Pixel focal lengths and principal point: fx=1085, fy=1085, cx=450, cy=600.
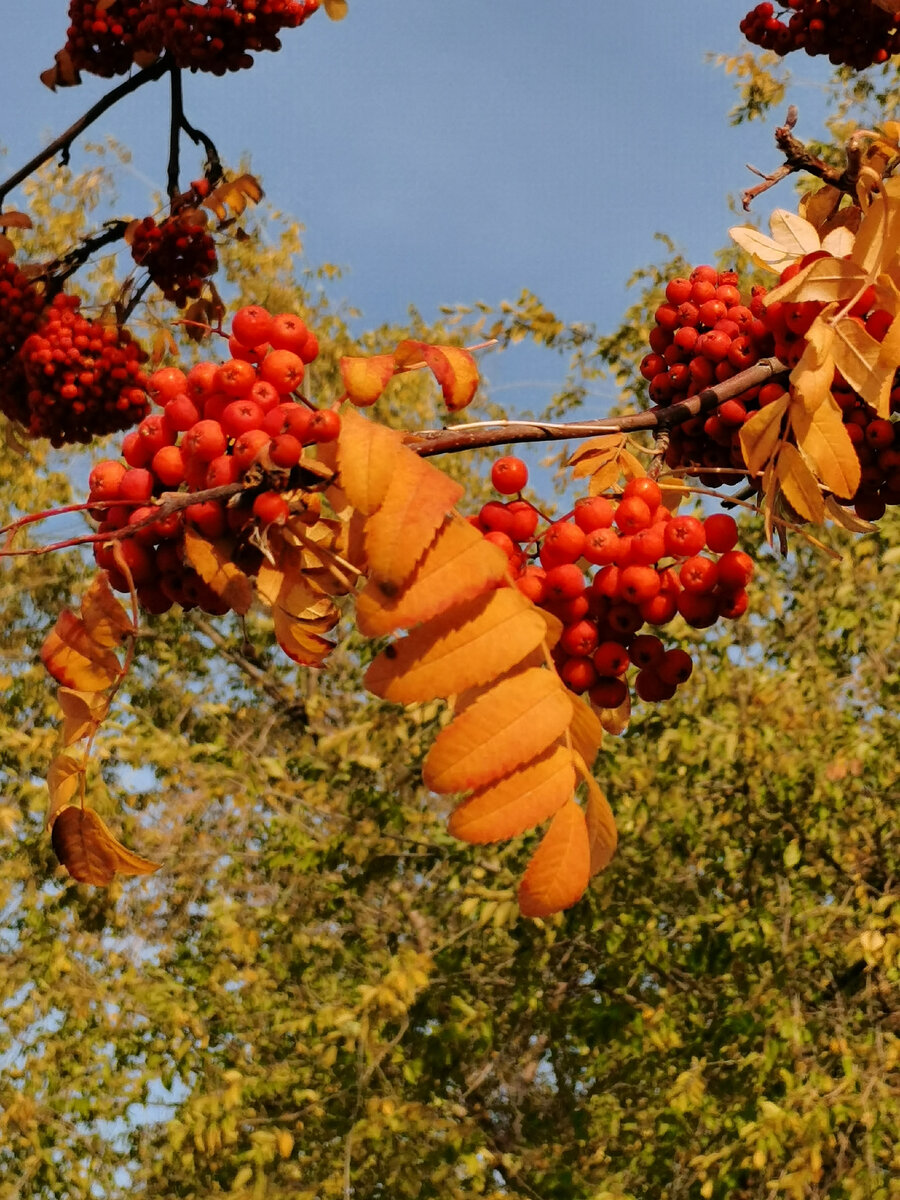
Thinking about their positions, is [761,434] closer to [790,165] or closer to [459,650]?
[459,650]

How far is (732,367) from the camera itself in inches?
66.8

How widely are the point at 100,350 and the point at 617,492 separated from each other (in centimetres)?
258

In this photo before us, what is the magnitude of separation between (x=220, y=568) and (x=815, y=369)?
748 millimetres

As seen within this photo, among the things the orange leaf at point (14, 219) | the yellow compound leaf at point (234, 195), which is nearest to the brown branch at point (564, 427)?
the yellow compound leaf at point (234, 195)

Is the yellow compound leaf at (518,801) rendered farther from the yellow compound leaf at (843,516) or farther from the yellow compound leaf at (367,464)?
the yellow compound leaf at (843,516)

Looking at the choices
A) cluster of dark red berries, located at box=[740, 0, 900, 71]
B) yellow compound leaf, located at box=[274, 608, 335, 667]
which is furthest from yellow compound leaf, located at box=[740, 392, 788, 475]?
cluster of dark red berries, located at box=[740, 0, 900, 71]

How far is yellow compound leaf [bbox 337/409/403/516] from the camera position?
1.04 metres

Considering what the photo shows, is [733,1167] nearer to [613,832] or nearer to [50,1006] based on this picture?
[613,832]

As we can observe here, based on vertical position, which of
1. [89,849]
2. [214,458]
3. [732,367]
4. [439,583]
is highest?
[732,367]

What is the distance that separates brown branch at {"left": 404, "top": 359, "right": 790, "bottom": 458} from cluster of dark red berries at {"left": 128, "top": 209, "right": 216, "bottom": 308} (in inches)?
117

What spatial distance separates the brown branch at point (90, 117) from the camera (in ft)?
12.6

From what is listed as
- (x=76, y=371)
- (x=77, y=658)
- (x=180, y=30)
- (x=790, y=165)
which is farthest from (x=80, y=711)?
(x=180, y=30)

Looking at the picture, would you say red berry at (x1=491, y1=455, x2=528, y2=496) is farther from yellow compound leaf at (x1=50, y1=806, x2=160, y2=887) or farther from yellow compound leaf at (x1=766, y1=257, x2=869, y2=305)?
yellow compound leaf at (x1=50, y1=806, x2=160, y2=887)

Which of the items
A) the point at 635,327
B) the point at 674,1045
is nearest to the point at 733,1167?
the point at 674,1045
